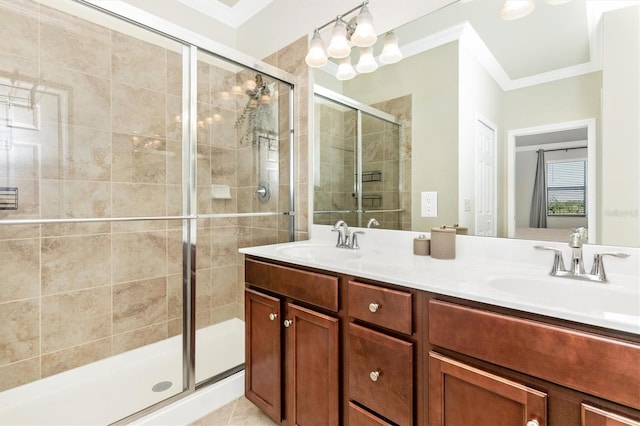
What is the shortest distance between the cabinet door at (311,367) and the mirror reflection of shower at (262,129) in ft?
3.69

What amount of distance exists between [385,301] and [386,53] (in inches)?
53.5

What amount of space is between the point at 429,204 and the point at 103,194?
2.04 meters

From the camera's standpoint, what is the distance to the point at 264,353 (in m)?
1.46

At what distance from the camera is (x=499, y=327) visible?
29.7 inches

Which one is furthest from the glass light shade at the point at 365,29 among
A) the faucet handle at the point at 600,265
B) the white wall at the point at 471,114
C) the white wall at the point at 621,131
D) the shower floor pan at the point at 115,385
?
the shower floor pan at the point at 115,385

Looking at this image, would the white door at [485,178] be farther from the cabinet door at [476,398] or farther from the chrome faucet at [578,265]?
the cabinet door at [476,398]

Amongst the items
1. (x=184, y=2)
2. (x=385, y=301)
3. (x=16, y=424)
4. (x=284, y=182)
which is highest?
(x=184, y=2)

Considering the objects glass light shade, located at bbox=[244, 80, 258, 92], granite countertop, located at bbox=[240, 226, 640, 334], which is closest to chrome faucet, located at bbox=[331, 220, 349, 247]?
granite countertop, located at bbox=[240, 226, 640, 334]

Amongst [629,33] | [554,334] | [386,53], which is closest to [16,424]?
[554,334]

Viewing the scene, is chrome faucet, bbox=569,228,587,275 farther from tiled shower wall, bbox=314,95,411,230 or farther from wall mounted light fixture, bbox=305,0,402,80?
wall mounted light fixture, bbox=305,0,402,80

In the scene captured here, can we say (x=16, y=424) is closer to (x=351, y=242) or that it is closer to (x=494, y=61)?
(x=351, y=242)

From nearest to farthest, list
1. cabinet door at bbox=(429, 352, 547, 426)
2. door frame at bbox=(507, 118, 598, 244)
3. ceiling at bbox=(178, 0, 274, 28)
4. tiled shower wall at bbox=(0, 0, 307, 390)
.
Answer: cabinet door at bbox=(429, 352, 547, 426)
door frame at bbox=(507, 118, 598, 244)
tiled shower wall at bbox=(0, 0, 307, 390)
ceiling at bbox=(178, 0, 274, 28)

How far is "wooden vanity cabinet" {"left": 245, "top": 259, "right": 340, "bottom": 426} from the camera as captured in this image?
117cm

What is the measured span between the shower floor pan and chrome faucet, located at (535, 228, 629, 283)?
179cm
